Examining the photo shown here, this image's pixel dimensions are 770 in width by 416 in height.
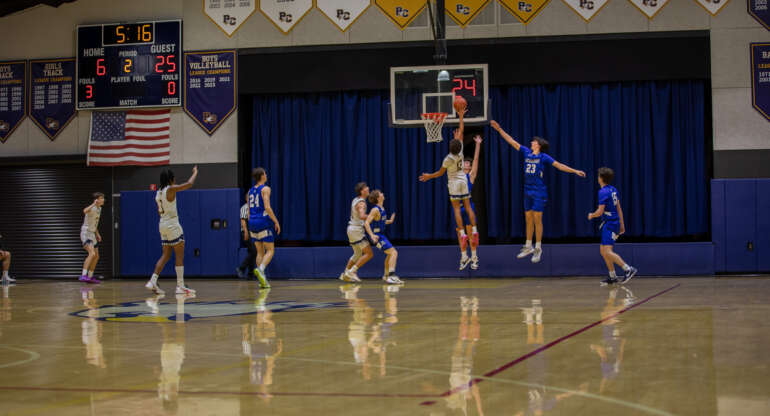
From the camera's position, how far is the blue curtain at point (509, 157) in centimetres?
1697

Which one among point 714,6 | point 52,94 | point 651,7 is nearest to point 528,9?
point 651,7

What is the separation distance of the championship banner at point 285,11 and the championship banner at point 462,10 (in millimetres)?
3283

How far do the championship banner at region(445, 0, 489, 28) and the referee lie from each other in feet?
20.8

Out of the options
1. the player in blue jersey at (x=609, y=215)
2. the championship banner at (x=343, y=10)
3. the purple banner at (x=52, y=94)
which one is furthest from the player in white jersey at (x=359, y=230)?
the purple banner at (x=52, y=94)

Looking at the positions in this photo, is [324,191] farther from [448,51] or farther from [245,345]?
[245,345]

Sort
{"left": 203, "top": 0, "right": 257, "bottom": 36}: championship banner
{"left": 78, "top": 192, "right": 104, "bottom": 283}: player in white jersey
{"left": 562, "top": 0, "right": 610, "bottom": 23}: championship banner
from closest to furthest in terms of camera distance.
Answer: {"left": 78, "top": 192, "right": 104, "bottom": 283}: player in white jersey
{"left": 562, "top": 0, "right": 610, "bottom": 23}: championship banner
{"left": 203, "top": 0, "right": 257, "bottom": 36}: championship banner

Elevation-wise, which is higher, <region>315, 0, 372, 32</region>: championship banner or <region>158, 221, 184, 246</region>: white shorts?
<region>315, 0, 372, 32</region>: championship banner

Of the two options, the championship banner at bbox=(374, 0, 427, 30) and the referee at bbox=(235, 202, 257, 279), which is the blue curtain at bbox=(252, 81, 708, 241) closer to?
the referee at bbox=(235, 202, 257, 279)

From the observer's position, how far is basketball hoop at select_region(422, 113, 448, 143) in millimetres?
15055

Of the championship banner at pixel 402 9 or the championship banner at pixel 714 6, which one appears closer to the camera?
the championship banner at pixel 714 6

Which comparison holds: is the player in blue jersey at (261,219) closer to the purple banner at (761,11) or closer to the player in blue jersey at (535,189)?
the player in blue jersey at (535,189)

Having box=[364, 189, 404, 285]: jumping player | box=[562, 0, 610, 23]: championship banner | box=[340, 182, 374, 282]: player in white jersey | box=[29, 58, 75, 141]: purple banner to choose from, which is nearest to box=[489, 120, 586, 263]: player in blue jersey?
box=[364, 189, 404, 285]: jumping player

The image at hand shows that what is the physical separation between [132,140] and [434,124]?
7.93 meters

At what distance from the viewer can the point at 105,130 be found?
61.4ft
